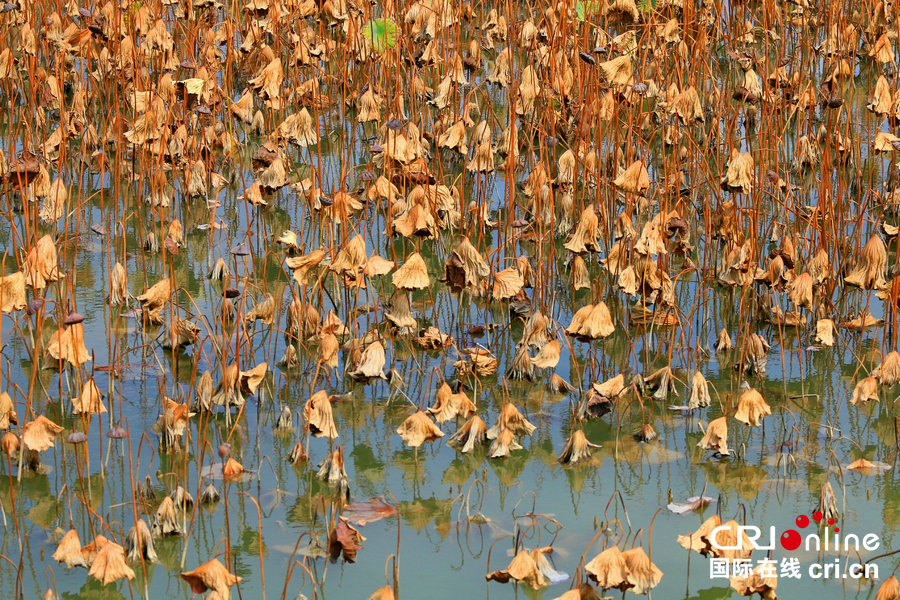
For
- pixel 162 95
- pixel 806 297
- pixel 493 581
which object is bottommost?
pixel 493 581

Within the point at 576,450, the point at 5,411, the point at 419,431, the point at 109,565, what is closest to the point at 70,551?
the point at 109,565

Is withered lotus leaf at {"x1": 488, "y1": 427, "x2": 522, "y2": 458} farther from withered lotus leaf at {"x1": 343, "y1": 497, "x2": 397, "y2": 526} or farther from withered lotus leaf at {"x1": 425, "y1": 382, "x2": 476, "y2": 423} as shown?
withered lotus leaf at {"x1": 343, "y1": 497, "x2": 397, "y2": 526}

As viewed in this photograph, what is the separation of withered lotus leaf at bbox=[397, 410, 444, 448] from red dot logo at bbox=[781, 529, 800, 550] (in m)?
0.62

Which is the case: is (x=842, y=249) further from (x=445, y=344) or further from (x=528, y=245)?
(x=445, y=344)

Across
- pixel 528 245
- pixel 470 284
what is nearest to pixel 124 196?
pixel 528 245

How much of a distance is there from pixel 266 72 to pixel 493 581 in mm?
2106

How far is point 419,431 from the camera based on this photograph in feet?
7.02

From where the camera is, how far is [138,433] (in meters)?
2.31

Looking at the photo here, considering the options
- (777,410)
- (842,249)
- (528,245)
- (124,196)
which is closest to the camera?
(777,410)

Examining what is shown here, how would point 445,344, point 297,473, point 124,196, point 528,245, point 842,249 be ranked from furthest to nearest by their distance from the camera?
point 124,196, point 528,245, point 842,249, point 445,344, point 297,473

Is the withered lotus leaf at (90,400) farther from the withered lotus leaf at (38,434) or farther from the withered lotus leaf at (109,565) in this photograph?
the withered lotus leaf at (109,565)

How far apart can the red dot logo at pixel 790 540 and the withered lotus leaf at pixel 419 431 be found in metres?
0.62

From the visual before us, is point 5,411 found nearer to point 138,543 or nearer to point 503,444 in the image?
point 138,543

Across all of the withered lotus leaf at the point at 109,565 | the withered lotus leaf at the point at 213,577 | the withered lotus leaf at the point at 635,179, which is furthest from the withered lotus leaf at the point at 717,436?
the withered lotus leaf at the point at 109,565
